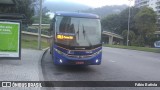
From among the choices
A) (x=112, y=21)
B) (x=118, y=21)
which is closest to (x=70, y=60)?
(x=118, y=21)

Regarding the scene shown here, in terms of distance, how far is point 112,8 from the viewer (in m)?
148

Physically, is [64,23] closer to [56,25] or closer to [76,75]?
[56,25]

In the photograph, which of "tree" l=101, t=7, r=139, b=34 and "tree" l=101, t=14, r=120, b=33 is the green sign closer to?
"tree" l=101, t=7, r=139, b=34

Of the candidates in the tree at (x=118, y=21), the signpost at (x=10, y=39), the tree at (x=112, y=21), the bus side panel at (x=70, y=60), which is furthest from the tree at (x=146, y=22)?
the signpost at (x=10, y=39)

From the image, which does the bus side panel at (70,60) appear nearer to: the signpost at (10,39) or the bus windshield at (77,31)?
the bus windshield at (77,31)

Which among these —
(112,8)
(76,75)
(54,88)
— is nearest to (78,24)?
(76,75)

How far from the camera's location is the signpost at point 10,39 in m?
16.9

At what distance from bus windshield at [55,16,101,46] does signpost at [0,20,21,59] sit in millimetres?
2000

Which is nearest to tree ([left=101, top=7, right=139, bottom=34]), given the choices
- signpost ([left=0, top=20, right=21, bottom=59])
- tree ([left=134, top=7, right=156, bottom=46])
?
tree ([left=134, top=7, right=156, bottom=46])

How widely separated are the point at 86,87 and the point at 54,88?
1113 millimetres

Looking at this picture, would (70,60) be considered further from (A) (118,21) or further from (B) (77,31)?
(A) (118,21)

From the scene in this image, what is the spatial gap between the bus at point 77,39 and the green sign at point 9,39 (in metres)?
1.94

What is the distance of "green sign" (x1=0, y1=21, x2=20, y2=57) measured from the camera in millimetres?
16906

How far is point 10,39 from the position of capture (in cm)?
1708
